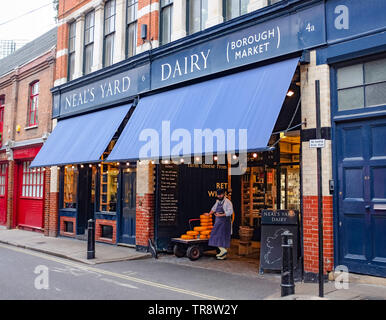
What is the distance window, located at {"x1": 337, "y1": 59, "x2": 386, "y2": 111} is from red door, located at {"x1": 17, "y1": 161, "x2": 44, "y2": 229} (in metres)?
14.3

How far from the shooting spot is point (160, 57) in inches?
490

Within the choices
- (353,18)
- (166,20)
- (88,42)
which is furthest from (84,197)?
(353,18)

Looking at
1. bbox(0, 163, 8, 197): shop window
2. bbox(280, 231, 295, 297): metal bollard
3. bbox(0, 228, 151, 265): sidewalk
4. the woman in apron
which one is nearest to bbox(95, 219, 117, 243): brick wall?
bbox(0, 228, 151, 265): sidewalk

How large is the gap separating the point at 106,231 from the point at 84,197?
253 centimetres

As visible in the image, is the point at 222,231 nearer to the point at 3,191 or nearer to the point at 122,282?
the point at 122,282

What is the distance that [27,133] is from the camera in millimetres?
19219

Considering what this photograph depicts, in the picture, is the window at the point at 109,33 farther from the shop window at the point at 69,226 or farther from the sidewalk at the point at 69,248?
the sidewalk at the point at 69,248

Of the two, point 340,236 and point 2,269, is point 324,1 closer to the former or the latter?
point 340,236

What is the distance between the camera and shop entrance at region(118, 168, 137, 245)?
13.2 metres

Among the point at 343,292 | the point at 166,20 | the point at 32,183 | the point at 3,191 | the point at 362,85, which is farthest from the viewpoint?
the point at 3,191

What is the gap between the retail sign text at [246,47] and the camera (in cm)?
862

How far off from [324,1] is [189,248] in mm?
7157

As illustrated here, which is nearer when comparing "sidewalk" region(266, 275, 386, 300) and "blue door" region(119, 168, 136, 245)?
"sidewalk" region(266, 275, 386, 300)

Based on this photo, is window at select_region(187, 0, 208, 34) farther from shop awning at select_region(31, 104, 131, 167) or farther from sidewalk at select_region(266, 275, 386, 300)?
sidewalk at select_region(266, 275, 386, 300)
